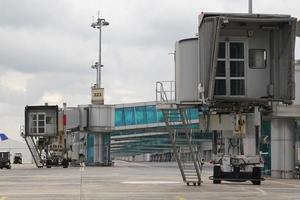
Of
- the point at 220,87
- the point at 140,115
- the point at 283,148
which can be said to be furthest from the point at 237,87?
the point at 140,115

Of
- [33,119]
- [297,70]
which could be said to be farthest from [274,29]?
[33,119]

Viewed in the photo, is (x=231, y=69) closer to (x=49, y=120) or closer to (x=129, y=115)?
(x=49, y=120)

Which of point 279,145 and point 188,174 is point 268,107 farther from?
point 279,145

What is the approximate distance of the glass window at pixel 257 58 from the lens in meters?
24.4

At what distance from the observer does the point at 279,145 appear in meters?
41.1

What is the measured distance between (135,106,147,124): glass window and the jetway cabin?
51313 mm

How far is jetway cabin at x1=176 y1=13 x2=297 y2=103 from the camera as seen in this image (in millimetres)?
23609

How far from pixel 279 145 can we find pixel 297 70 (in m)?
5.19

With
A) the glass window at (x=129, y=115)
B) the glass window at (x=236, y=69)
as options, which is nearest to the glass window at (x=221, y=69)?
the glass window at (x=236, y=69)

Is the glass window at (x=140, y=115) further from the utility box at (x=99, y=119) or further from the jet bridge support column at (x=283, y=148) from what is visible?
the jet bridge support column at (x=283, y=148)

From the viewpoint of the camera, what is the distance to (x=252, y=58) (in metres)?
24.5

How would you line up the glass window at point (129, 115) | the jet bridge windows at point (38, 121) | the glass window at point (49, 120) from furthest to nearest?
the glass window at point (129, 115), the glass window at point (49, 120), the jet bridge windows at point (38, 121)

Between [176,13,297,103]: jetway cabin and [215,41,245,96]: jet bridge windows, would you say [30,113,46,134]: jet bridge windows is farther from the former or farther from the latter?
[215,41,245,96]: jet bridge windows

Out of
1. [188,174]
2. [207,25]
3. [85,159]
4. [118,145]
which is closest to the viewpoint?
[207,25]
